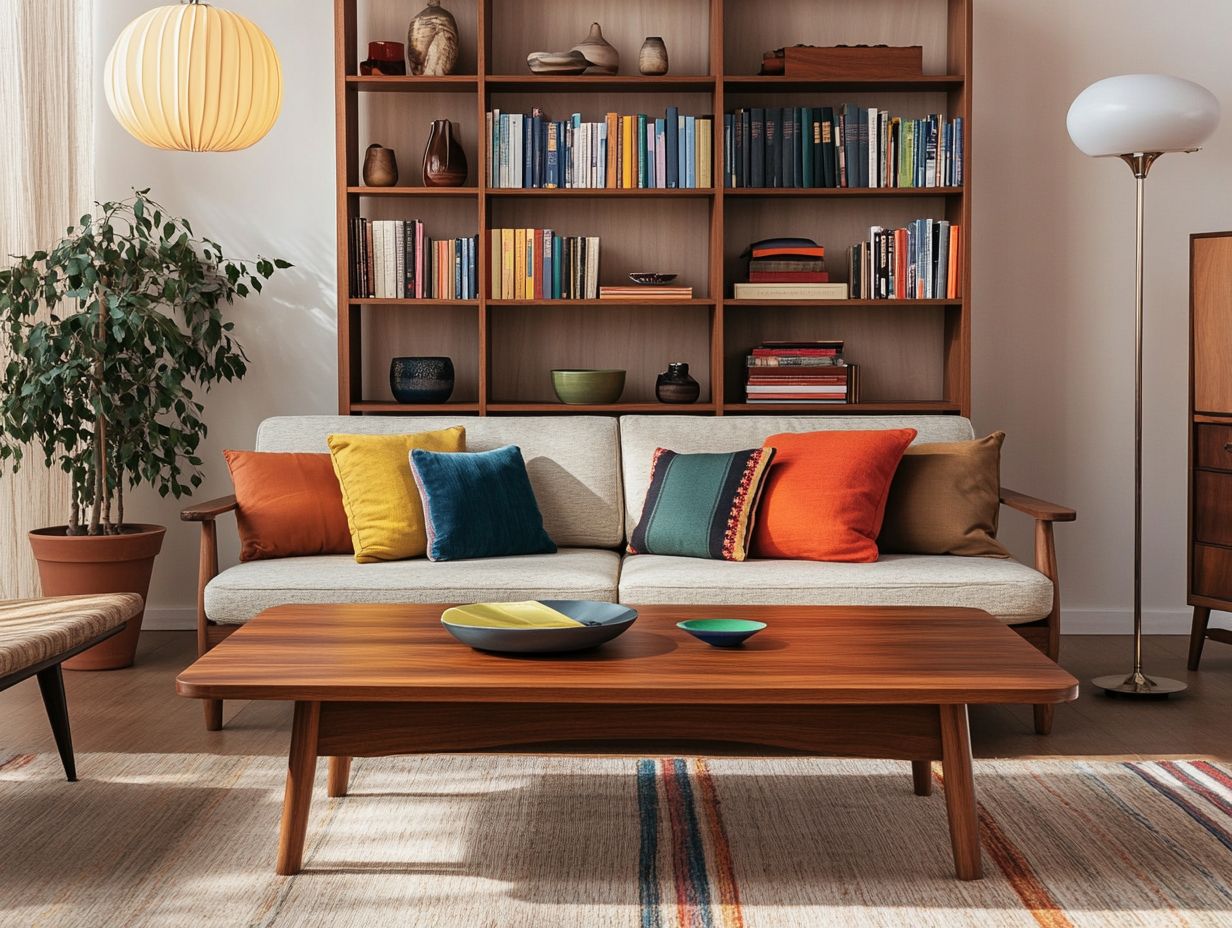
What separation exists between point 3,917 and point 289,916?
0.50 metres

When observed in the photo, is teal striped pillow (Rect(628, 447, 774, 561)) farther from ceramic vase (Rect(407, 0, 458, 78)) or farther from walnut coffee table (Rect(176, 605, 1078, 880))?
ceramic vase (Rect(407, 0, 458, 78))

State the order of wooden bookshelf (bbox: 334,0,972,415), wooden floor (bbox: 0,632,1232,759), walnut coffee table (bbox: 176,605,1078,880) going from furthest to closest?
wooden bookshelf (bbox: 334,0,972,415) < wooden floor (bbox: 0,632,1232,759) < walnut coffee table (bbox: 176,605,1078,880)

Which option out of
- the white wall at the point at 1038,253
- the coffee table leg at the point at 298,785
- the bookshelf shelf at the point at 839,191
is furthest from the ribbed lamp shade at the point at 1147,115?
the coffee table leg at the point at 298,785

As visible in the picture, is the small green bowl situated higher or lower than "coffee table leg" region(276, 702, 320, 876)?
higher

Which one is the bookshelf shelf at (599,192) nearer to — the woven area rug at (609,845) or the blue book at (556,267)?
the blue book at (556,267)

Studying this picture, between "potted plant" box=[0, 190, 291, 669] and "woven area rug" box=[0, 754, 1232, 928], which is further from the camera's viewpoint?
"potted plant" box=[0, 190, 291, 669]

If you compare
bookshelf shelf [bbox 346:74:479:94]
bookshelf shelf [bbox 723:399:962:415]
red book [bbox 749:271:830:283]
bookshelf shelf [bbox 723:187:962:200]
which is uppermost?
bookshelf shelf [bbox 346:74:479:94]

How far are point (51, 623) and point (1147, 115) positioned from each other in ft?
10.6

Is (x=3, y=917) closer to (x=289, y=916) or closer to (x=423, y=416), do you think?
(x=289, y=916)

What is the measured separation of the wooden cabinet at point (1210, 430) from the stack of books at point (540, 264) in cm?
198

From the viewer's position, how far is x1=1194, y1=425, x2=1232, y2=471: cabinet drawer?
389 centimetres

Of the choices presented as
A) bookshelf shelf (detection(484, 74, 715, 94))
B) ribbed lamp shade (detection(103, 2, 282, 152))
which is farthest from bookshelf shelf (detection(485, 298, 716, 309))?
ribbed lamp shade (detection(103, 2, 282, 152))

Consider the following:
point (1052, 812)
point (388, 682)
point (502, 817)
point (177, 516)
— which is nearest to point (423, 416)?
point (177, 516)

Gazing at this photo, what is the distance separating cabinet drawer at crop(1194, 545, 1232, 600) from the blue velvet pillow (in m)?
2.09
